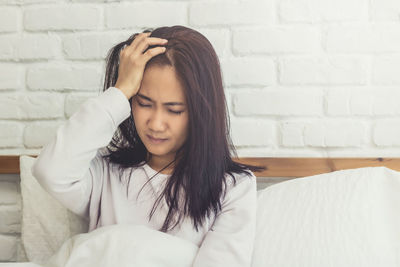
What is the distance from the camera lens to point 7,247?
1.20m

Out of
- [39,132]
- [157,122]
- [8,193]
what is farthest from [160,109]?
[8,193]

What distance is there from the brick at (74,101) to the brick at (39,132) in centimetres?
5

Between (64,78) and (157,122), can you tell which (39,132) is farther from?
(157,122)

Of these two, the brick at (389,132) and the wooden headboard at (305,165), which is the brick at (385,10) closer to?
the brick at (389,132)

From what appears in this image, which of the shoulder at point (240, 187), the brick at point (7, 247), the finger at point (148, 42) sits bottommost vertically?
the brick at point (7, 247)

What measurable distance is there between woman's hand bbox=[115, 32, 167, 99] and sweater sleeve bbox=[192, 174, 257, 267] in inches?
12.0

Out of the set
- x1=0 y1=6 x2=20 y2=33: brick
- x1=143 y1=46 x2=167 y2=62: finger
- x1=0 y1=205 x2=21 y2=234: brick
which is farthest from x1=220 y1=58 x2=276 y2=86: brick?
x1=0 y1=205 x2=21 y2=234: brick

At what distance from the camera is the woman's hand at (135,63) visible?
85cm

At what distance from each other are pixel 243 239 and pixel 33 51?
76 cm

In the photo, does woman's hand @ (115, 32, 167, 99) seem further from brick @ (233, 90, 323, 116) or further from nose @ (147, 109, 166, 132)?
brick @ (233, 90, 323, 116)

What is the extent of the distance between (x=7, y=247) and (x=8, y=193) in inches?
5.8

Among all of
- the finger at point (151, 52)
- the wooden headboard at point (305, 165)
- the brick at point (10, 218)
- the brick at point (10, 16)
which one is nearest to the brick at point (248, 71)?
the wooden headboard at point (305, 165)

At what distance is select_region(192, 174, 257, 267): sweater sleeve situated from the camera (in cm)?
83

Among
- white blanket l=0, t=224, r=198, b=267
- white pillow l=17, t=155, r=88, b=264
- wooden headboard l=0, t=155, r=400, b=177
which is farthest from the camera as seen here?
wooden headboard l=0, t=155, r=400, b=177
